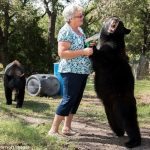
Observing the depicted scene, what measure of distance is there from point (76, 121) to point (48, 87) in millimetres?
5669

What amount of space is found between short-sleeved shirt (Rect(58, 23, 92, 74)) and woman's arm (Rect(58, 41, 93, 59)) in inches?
3.1

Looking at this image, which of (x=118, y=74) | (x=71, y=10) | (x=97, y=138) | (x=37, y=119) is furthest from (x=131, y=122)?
(x=37, y=119)

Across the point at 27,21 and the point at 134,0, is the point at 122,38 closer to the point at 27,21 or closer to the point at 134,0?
the point at 134,0

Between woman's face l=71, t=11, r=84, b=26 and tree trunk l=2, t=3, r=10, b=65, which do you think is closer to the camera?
woman's face l=71, t=11, r=84, b=26

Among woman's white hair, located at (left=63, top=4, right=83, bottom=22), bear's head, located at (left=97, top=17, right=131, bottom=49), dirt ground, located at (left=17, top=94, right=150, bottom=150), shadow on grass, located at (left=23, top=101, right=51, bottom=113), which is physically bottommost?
dirt ground, located at (left=17, top=94, right=150, bottom=150)

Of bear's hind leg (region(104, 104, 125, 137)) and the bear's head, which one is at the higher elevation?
the bear's head

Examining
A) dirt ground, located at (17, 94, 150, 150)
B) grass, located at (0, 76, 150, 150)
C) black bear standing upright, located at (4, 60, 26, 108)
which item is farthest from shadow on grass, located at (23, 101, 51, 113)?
dirt ground, located at (17, 94, 150, 150)

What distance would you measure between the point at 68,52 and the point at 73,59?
248 mm

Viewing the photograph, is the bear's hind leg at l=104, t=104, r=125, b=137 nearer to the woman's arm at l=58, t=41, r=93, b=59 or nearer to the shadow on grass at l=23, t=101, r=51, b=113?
the woman's arm at l=58, t=41, r=93, b=59

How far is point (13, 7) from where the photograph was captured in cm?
2742

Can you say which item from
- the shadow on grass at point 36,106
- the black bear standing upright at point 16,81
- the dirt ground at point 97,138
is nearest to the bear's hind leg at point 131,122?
the dirt ground at point 97,138

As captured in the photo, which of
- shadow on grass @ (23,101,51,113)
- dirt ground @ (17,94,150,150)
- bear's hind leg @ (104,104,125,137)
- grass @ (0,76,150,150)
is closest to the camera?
grass @ (0,76,150,150)

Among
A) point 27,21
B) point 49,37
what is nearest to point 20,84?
point 27,21

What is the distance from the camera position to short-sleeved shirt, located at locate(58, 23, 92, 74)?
22.3 feet
